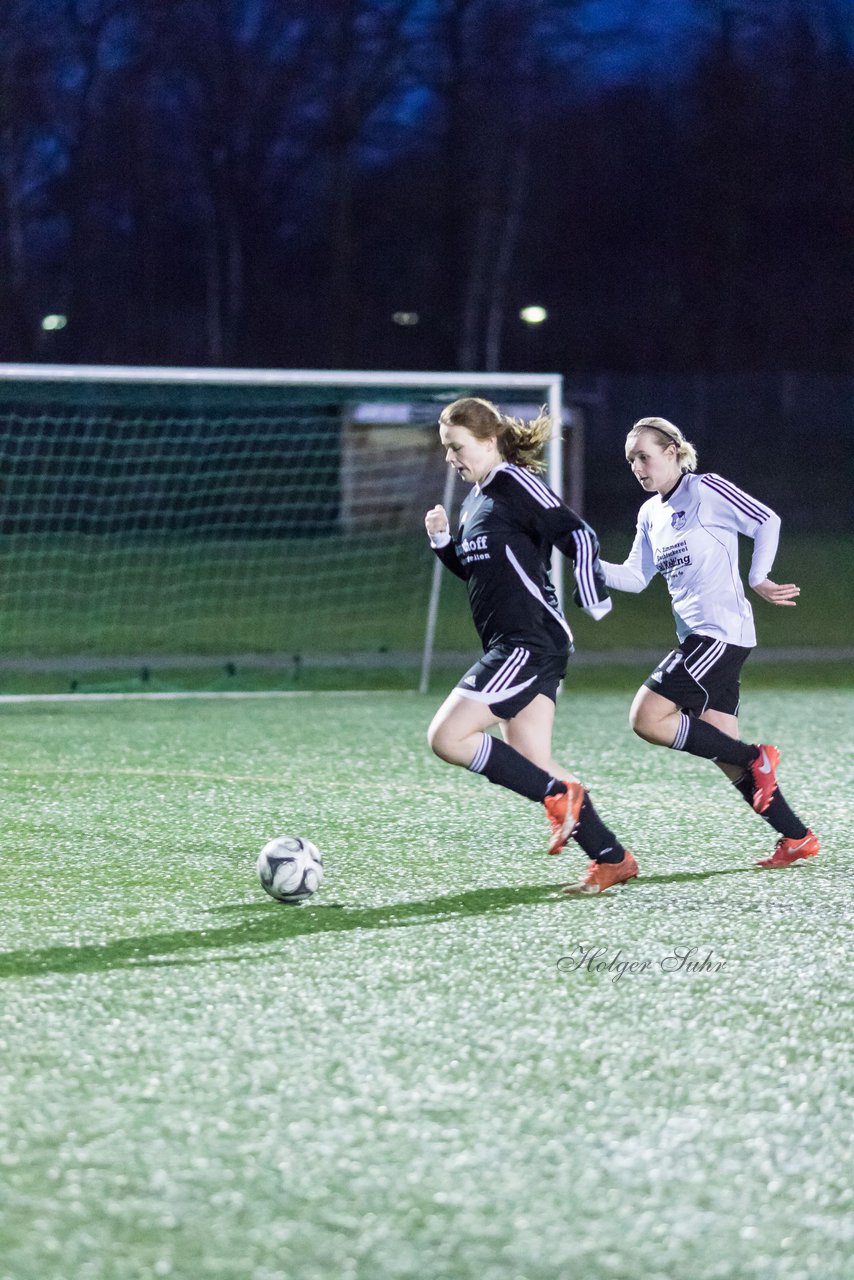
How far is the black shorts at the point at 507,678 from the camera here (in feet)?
17.8

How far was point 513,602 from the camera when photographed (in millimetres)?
5445

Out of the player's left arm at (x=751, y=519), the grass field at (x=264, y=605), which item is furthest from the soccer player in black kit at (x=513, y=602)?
the grass field at (x=264, y=605)

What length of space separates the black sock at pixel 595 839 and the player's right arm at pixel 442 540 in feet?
2.86

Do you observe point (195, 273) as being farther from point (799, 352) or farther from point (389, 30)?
A: point (799, 352)

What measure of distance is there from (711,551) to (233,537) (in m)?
15.6

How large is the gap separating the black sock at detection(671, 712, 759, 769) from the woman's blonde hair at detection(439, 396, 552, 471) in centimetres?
107

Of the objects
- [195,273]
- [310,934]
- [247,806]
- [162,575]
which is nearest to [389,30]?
[195,273]

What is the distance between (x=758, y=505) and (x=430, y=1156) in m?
3.30

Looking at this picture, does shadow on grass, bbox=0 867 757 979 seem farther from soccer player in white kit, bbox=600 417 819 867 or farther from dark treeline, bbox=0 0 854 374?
dark treeline, bbox=0 0 854 374

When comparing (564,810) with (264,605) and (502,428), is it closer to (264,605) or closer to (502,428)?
(502,428)

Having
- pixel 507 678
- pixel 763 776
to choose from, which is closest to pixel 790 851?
pixel 763 776

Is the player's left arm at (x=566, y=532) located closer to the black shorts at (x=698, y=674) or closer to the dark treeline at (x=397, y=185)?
the black shorts at (x=698, y=674)

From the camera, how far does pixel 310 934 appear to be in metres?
5.01

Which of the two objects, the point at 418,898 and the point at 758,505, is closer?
the point at 418,898
